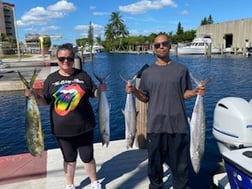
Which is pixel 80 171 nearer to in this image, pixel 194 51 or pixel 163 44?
pixel 163 44

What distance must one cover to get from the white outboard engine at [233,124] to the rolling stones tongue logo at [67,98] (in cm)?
195

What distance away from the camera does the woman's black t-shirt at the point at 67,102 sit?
9.37 ft

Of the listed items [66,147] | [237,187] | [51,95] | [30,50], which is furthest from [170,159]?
[30,50]

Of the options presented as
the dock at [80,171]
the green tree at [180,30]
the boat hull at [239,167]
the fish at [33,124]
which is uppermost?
the green tree at [180,30]

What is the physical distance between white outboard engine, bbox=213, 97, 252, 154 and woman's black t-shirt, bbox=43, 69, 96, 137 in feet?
6.10

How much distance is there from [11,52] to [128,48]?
40.4 metres

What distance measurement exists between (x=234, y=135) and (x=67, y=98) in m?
2.11

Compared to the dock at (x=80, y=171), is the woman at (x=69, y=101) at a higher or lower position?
higher

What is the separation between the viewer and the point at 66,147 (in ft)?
9.81

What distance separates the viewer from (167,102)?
8.90ft

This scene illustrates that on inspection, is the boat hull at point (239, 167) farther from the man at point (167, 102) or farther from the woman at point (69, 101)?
the woman at point (69, 101)

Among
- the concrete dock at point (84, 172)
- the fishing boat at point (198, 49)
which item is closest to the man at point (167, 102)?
the concrete dock at point (84, 172)

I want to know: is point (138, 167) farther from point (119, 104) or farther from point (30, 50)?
point (30, 50)

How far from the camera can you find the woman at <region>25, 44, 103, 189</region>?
9.37 ft
